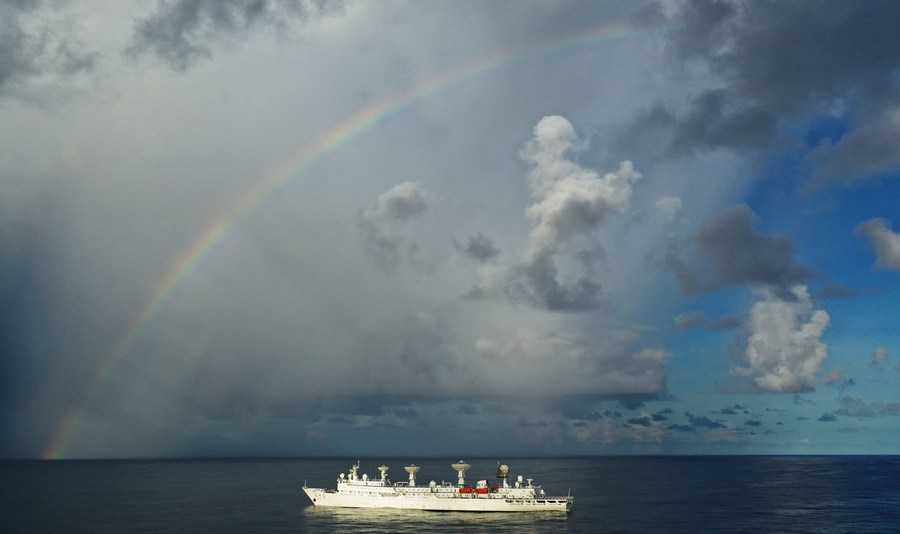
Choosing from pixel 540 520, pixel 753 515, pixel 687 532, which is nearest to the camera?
pixel 687 532

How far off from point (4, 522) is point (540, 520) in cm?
14349

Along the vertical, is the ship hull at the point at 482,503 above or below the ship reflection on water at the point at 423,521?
above

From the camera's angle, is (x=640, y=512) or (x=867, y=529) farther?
(x=640, y=512)

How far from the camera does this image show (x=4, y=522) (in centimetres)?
18050

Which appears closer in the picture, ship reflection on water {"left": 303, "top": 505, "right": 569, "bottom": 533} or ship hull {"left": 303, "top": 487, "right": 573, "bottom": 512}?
ship reflection on water {"left": 303, "top": 505, "right": 569, "bottom": 533}

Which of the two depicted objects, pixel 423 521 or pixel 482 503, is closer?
pixel 423 521

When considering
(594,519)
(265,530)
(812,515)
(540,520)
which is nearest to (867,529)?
(812,515)

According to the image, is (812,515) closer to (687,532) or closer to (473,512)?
(687,532)

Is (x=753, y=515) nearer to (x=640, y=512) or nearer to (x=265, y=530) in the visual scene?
(x=640, y=512)

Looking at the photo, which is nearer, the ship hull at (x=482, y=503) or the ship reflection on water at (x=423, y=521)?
the ship reflection on water at (x=423, y=521)

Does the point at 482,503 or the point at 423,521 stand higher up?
the point at 482,503

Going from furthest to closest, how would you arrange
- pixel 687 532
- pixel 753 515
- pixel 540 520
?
pixel 753 515
pixel 540 520
pixel 687 532

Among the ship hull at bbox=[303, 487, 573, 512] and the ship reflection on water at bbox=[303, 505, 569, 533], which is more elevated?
the ship hull at bbox=[303, 487, 573, 512]

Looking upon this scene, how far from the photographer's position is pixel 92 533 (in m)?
157
